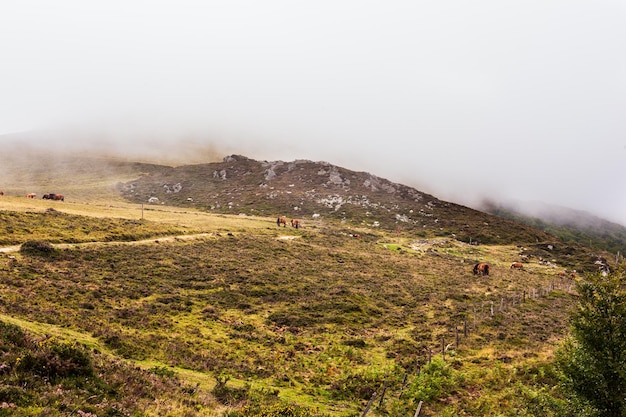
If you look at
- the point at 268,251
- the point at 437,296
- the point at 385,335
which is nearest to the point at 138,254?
the point at 268,251

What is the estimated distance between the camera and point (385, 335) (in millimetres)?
29484

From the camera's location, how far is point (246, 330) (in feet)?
89.8

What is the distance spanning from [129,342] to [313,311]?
17.8 meters

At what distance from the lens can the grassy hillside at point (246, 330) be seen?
1320cm

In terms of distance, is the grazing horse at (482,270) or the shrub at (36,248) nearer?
the shrub at (36,248)

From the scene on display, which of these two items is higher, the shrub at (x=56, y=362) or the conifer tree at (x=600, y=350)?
the conifer tree at (x=600, y=350)

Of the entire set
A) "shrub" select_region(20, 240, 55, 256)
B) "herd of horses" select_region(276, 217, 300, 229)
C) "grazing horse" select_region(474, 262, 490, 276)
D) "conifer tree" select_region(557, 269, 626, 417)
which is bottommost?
"grazing horse" select_region(474, 262, 490, 276)

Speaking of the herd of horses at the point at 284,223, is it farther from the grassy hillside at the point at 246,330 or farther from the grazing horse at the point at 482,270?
the grazing horse at the point at 482,270

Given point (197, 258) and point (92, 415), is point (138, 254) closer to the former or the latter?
point (197, 258)

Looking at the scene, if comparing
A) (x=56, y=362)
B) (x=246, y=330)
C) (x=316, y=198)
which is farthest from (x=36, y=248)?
(x=316, y=198)

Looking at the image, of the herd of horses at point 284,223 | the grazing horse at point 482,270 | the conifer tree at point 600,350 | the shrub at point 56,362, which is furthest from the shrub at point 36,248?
the grazing horse at point 482,270

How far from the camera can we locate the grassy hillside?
1320 centimetres

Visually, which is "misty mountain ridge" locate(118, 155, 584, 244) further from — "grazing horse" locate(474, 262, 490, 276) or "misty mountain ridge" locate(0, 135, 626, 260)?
"grazing horse" locate(474, 262, 490, 276)

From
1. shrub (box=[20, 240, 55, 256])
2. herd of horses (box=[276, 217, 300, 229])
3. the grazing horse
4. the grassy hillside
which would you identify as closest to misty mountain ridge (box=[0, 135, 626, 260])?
herd of horses (box=[276, 217, 300, 229])
